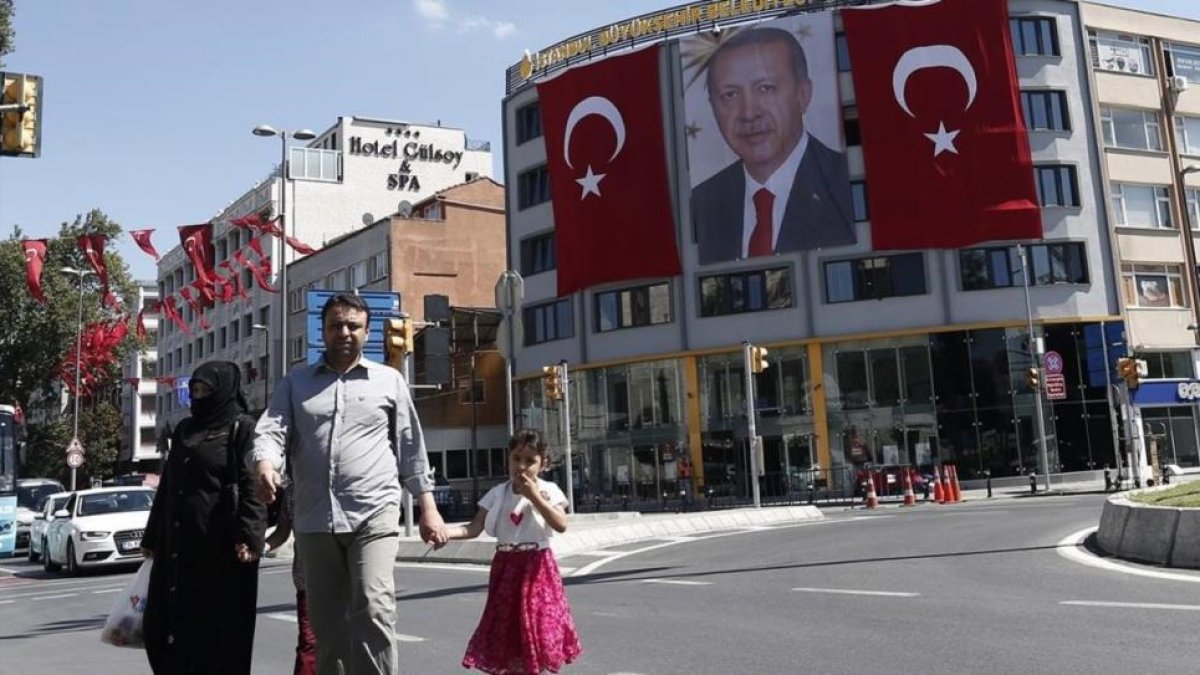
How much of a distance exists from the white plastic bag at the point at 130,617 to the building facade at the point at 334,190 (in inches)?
2433

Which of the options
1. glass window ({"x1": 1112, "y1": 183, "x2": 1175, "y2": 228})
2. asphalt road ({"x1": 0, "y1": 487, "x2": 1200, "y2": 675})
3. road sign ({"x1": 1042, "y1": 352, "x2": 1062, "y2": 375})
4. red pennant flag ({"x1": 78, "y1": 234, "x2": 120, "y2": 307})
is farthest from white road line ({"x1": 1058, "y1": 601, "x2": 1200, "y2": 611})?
red pennant flag ({"x1": 78, "y1": 234, "x2": 120, "y2": 307})

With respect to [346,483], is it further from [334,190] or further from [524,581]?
[334,190]

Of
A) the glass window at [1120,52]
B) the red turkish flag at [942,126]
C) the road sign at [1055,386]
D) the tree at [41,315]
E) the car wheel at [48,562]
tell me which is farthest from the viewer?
the tree at [41,315]

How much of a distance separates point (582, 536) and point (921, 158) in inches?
1009

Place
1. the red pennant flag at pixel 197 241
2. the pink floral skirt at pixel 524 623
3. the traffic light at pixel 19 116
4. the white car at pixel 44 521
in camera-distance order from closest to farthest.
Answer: the pink floral skirt at pixel 524 623 → the traffic light at pixel 19 116 → the white car at pixel 44 521 → the red pennant flag at pixel 197 241

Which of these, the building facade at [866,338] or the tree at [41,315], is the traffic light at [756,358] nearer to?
the building facade at [866,338]

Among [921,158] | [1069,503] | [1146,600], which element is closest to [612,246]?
[921,158]

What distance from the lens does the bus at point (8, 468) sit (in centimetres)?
2495

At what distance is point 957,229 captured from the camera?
3909cm

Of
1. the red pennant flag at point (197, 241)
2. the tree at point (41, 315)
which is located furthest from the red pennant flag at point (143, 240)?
the tree at point (41, 315)

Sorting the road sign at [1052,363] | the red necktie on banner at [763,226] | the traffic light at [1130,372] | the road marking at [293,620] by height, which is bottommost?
the road marking at [293,620]

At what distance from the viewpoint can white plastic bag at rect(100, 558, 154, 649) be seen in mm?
5562

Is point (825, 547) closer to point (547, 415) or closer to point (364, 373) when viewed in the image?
point (364, 373)

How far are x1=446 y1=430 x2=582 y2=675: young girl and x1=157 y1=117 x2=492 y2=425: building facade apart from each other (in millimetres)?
61562
